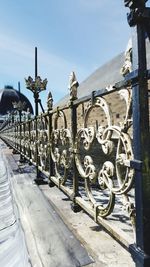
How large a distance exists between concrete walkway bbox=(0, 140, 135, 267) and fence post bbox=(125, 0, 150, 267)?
1.29 ft

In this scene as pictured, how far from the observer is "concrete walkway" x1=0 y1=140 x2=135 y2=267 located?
2062mm

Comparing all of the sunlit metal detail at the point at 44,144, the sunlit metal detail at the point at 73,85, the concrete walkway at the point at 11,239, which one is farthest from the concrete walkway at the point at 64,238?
the sunlit metal detail at the point at 73,85

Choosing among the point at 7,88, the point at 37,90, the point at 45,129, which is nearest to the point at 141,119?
the point at 45,129

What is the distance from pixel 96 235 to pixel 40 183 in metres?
2.61

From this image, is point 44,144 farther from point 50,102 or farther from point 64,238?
point 64,238

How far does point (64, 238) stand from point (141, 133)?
Result: 4.29ft

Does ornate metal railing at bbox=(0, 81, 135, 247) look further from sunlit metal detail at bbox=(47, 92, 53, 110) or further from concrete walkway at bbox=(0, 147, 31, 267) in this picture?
concrete walkway at bbox=(0, 147, 31, 267)

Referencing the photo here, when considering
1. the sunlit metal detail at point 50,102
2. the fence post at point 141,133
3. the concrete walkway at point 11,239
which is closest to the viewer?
the fence post at point 141,133

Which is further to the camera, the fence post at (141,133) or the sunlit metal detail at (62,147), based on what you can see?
the sunlit metal detail at (62,147)

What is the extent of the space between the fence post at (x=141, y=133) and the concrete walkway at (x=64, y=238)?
0.39 metres

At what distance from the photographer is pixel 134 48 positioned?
1689mm

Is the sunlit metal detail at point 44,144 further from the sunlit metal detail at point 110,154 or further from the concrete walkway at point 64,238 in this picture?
the sunlit metal detail at point 110,154

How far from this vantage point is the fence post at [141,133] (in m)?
1.63

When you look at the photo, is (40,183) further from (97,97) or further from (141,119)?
(141,119)
